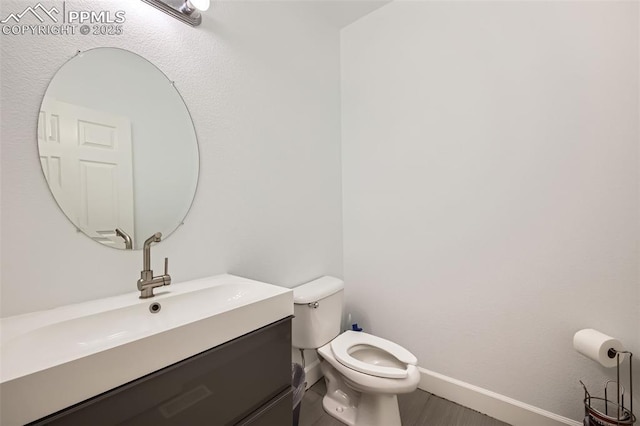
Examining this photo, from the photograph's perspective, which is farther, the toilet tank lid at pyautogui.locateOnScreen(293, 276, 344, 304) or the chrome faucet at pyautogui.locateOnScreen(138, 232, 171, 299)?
the toilet tank lid at pyautogui.locateOnScreen(293, 276, 344, 304)

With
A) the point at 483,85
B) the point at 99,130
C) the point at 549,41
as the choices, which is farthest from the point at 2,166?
the point at 549,41

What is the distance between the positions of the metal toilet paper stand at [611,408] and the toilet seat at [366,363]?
0.73m

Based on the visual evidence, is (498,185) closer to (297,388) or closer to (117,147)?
(297,388)

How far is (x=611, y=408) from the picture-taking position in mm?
1181

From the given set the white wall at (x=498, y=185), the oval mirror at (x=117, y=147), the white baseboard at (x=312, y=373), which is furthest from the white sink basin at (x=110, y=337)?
the white wall at (x=498, y=185)

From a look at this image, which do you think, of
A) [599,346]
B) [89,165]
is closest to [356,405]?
[599,346]

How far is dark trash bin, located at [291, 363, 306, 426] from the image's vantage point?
1218 mm

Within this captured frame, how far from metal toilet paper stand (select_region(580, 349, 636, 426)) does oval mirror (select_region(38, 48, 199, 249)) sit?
198cm

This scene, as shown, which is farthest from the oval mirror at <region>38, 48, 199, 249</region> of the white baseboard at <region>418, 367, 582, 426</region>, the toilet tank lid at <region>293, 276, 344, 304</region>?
the white baseboard at <region>418, 367, 582, 426</region>

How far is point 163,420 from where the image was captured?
66cm

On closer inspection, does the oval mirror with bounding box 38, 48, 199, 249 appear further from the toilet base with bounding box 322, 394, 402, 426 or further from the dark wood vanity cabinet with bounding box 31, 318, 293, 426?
the toilet base with bounding box 322, 394, 402, 426

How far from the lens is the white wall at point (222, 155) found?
0.78 metres

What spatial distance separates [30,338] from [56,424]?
30 cm

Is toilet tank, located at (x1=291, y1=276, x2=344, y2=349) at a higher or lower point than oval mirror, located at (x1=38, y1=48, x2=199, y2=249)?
lower
